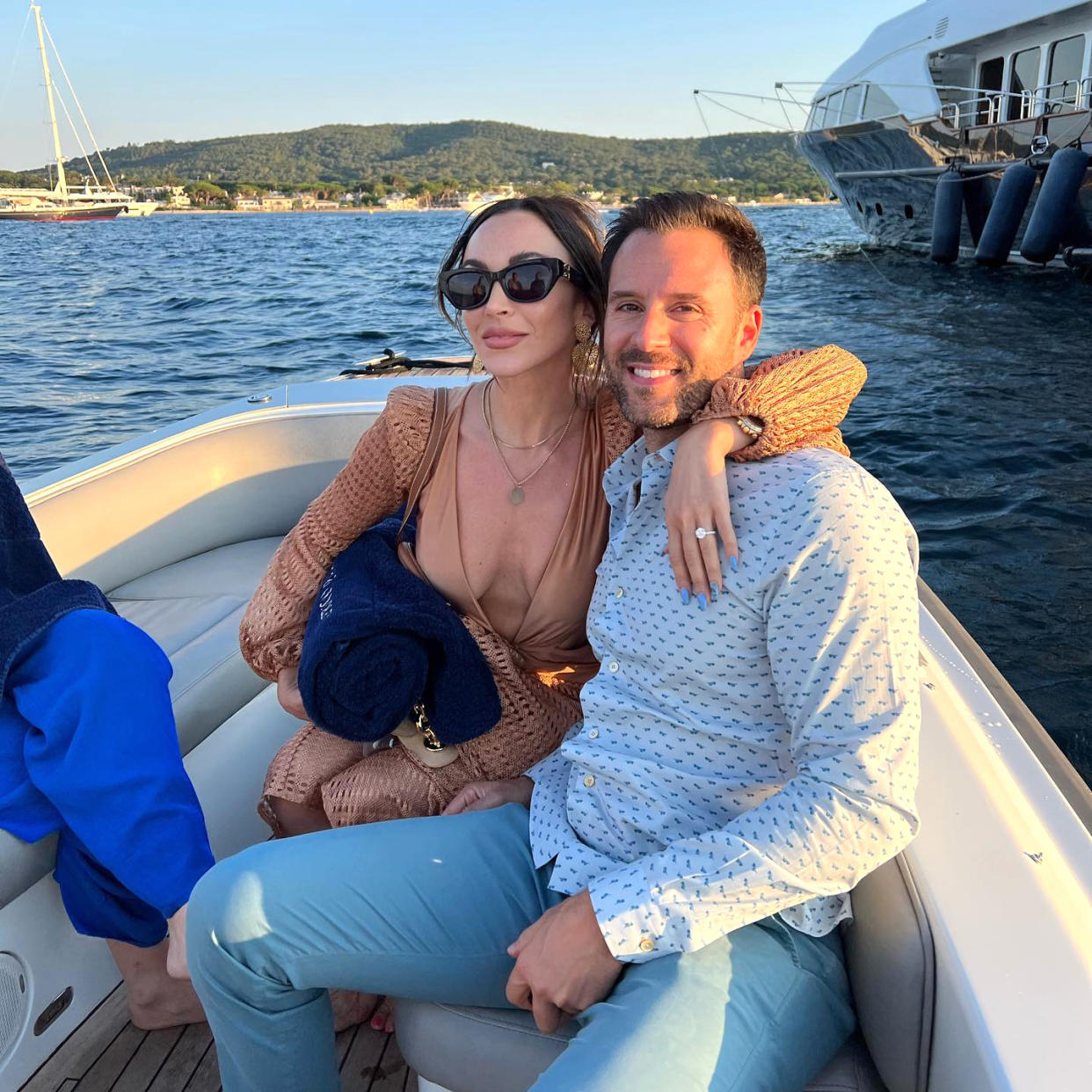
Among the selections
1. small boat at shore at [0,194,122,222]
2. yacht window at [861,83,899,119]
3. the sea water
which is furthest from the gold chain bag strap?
small boat at shore at [0,194,122,222]

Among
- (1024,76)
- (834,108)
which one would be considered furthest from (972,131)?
(834,108)

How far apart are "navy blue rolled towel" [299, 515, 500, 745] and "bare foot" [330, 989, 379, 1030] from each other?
460 millimetres

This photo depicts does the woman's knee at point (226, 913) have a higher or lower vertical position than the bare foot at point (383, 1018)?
higher

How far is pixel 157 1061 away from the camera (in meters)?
1.62

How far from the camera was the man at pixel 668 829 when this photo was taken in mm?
1041

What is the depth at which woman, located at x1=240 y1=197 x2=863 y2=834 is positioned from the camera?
156 centimetres

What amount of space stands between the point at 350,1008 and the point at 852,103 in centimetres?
2103

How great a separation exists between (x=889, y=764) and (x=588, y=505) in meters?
0.70

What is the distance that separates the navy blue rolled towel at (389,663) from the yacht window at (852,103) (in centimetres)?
2017

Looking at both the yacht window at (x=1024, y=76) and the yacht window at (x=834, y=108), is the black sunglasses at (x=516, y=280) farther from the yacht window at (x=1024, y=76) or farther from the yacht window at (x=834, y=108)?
the yacht window at (x=834, y=108)

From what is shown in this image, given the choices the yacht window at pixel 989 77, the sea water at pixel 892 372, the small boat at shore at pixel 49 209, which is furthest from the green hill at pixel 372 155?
the sea water at pixel 892 372

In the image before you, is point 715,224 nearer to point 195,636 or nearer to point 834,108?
point 195,636

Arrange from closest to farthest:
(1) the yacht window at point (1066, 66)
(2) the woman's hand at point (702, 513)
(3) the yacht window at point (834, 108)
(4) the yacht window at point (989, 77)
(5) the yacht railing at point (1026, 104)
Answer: (2) the woman's hand at point (702, 513) → (5) the yacht railing at point (1026, 104) → (1) the yacht window at point (1066, 66) → (4) the yacht window at point (989, 77) → (3) the yacht window at point (834, 108)

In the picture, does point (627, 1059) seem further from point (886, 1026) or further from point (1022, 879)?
point (1022, 879)
